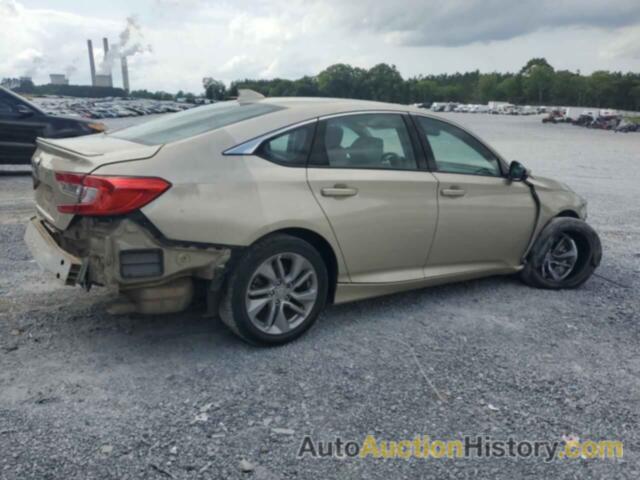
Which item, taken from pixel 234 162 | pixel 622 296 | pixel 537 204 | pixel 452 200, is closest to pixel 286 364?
pixel 234 162

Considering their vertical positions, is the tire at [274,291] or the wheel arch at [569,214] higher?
the wheel arch at [569,214]

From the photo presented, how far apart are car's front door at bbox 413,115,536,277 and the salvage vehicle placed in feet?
0.04

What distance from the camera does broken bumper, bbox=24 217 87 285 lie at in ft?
10.9

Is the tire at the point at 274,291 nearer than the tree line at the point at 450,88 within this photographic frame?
Yes

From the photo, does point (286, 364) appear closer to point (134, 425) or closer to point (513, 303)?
point (134, 425)

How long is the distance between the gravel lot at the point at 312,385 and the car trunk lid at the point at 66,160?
2.84 feet

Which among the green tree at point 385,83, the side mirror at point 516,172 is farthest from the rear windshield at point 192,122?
the green tree at point 385,83

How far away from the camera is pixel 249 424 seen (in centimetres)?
289

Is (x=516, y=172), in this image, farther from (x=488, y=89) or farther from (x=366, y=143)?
(x=488, y=89)

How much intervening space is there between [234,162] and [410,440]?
6.18 ft

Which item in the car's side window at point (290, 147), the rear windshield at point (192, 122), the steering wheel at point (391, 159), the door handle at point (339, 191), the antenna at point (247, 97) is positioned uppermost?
the antenna at point (247, 97)

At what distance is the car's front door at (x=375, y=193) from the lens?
3775 millimetres

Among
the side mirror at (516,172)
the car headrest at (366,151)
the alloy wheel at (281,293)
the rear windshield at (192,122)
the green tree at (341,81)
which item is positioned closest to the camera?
the alloy wheel at (281,293)

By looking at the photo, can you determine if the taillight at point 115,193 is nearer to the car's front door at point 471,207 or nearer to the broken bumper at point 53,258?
the broken bumper at point 53,258
